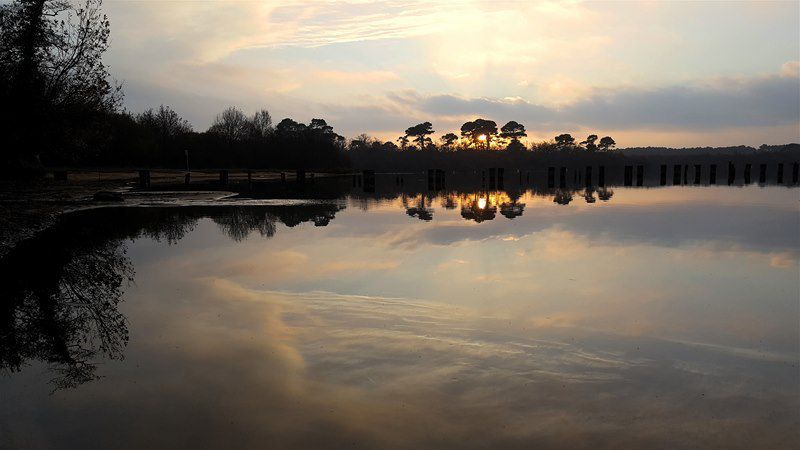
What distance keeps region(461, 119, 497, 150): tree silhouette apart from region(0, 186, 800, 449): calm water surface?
17344 cm

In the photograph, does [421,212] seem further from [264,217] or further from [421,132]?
[421,132]

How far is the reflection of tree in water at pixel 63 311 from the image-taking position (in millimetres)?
7836

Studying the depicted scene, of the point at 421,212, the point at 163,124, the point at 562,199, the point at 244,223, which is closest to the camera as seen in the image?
the point at 244,223

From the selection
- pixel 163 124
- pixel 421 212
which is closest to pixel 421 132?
pixel 163 124

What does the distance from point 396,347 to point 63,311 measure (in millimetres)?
6081

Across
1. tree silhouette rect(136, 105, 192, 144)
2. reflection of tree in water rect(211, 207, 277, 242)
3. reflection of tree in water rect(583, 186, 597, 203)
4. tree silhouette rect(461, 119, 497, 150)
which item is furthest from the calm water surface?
tree silhouette rect(461, 119, 497, 150)

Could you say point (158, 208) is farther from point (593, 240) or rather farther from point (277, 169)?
point (277, 169)

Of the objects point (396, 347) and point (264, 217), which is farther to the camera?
point (264, 217)

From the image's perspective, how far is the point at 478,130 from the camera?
188 metres

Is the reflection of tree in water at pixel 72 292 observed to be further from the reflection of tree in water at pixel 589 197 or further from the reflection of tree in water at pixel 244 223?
the reflection of tree in water at pixel 589 197

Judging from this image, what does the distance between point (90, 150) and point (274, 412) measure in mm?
23210

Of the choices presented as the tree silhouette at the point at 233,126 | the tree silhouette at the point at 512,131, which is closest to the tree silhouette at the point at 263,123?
the tree silhouette at the point at 233,126

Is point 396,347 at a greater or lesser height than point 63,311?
lesser

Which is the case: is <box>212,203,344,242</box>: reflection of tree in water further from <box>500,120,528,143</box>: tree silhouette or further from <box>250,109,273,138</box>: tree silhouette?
<box>500,120,528,143</box>: tree silhouette
